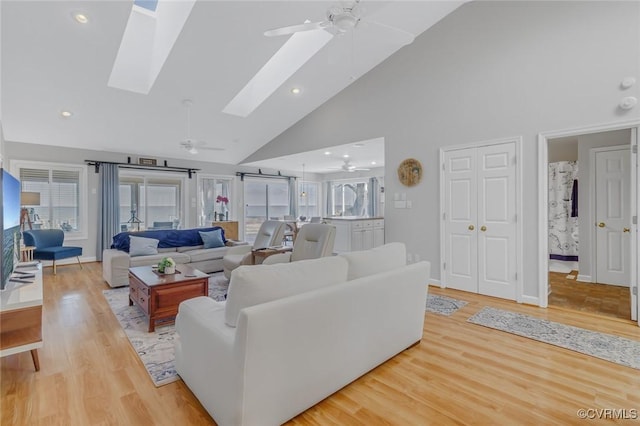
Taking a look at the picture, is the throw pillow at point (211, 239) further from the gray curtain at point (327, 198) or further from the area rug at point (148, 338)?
the gray curtain at point (327, 198)

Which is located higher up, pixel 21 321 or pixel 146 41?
pixel 146 41

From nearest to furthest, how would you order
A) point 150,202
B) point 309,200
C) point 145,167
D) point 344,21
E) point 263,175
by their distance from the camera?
point 344,21
point 145,167
point 150,202
point 263,175
point 309,200

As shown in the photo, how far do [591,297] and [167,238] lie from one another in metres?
6.53

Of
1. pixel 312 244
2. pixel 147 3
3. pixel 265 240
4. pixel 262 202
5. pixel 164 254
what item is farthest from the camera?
pixel 262 202

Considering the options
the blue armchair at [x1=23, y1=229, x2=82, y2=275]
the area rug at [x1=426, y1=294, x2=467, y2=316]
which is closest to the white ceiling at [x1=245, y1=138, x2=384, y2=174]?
the area rug at [x1=426, y1=294, x2=467, y2=316]

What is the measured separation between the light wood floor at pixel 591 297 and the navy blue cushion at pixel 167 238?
222 inches

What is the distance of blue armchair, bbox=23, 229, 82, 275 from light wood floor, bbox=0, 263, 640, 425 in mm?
3197

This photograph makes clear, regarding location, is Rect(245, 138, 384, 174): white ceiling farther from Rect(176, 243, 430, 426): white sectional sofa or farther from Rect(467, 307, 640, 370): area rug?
Rect(176, 243, 430, 426): white sectional sofa

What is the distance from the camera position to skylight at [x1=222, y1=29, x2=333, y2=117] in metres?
4.67

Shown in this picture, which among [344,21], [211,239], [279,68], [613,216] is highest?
[279,68]

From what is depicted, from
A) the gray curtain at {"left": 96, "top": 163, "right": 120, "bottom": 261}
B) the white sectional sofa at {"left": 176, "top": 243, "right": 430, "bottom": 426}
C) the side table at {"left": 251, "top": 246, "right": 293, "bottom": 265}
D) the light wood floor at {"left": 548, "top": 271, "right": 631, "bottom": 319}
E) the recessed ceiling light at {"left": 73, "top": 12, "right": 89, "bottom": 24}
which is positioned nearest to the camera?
the white sectional sofa at {"left": 176, "top": 243, "right": 430, "bottom": 426}

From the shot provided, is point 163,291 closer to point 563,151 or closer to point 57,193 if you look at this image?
point 57,193

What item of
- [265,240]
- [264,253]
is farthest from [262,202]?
[264,253]

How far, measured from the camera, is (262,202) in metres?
10.1
